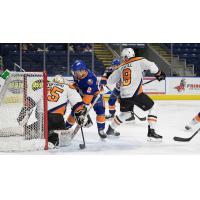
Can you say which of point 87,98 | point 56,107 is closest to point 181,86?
point 87,98

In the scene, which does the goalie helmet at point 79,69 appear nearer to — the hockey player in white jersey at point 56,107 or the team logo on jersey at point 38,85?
the hockey player in white jersey at point 56,107

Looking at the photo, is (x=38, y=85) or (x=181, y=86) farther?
(x=181, y=86)

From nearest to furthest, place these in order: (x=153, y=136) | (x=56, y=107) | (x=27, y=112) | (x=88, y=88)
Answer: (x=27, y=112) < (x=56, y=107) < (x=88, y=88) < (x=153, y=136)

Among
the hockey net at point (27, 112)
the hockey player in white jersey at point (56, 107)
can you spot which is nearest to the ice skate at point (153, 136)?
the hockey player in white jersey at point (56, 107)

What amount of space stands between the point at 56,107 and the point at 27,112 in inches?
9.0

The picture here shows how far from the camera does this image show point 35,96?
2.97m

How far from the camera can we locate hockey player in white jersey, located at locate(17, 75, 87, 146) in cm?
297

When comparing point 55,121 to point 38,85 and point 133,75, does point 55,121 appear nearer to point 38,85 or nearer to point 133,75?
point 38,85

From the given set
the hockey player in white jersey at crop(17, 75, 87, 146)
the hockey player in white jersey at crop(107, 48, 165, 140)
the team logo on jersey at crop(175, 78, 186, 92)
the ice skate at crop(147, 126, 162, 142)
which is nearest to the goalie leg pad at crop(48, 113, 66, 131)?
the hockey player in white jersey at crop(17, 75, 87, 146)

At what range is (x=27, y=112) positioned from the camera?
295 centimetres

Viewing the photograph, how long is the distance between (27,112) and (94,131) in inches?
44.7

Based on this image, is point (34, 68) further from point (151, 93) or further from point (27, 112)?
point (27, 112)

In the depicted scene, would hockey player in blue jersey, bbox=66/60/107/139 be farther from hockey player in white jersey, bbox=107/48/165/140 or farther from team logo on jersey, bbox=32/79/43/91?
team logo on jersey, bbox=32/79/43/91

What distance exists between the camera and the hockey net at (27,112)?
9.54ft
